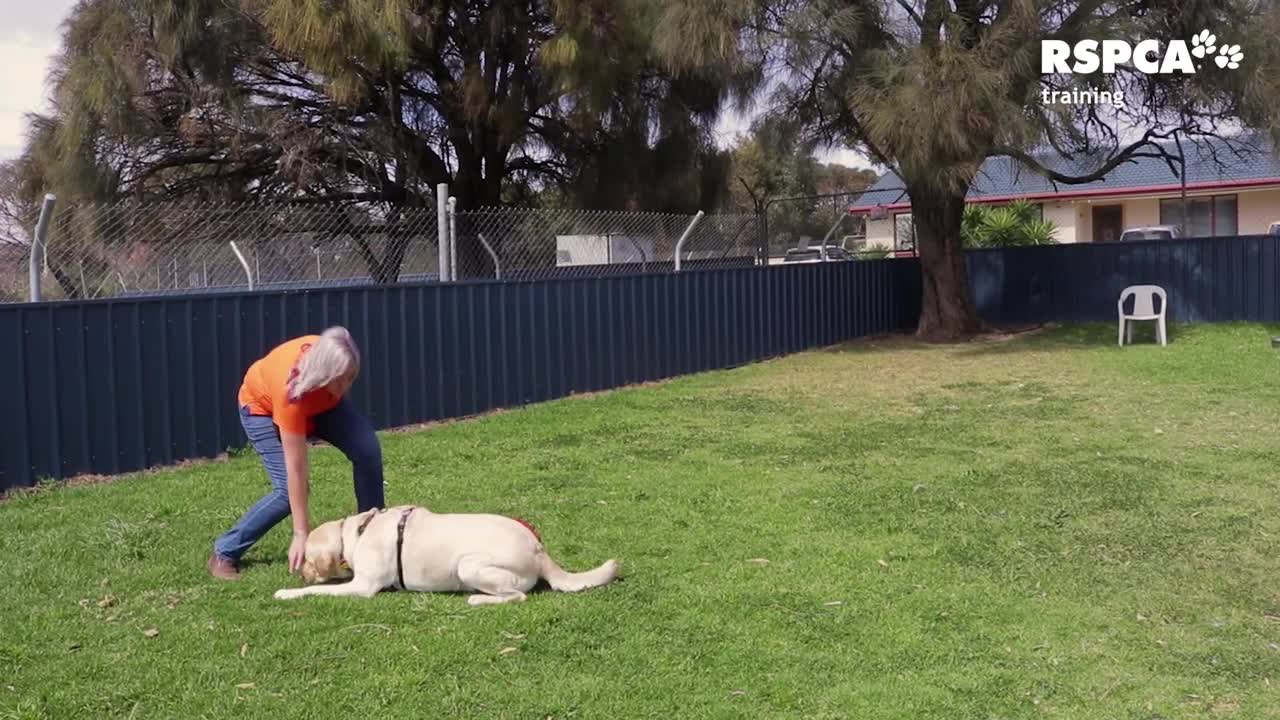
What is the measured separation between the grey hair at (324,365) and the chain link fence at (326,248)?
453cm

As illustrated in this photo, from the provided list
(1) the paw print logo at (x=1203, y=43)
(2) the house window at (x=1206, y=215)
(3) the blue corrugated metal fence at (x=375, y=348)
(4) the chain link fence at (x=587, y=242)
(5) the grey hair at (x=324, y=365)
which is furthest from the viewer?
(2) the house window at (x=1206, y=215)

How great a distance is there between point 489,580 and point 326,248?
7340 mm

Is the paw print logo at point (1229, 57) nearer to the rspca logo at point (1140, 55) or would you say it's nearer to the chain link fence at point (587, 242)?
the rspca logo at point (1140, 55)

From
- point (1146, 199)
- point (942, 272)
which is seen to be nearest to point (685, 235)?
point (942, 272)

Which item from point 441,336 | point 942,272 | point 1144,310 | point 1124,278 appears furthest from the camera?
point 1124,278

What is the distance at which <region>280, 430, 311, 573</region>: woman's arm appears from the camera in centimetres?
527

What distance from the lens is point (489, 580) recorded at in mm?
5281

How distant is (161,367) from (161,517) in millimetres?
2124

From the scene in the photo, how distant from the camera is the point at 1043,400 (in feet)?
39.3

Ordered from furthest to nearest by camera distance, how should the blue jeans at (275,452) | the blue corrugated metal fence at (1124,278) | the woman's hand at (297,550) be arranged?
1. the blue corrugated metal fence at (1124,278)
2. the blue jeans at (275,452)
3. the woman's hand at (297,550)

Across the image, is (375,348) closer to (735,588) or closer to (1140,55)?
(735,588)

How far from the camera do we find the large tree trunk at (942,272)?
1955 cm

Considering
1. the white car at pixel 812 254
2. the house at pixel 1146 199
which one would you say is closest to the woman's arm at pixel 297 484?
the white car at pixel 812 254

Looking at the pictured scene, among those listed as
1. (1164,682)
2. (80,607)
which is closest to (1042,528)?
(1164,682)
